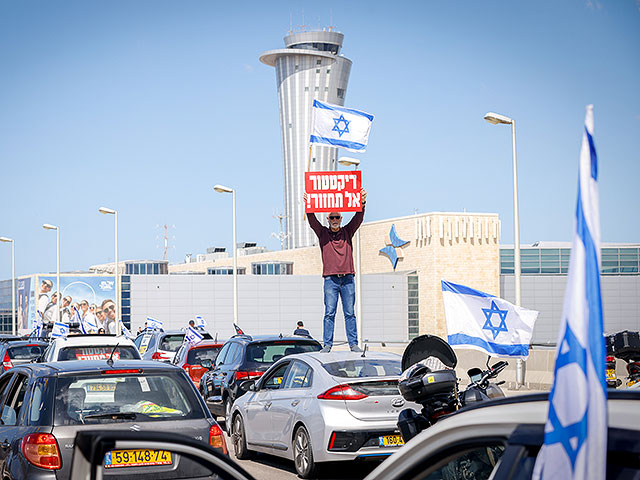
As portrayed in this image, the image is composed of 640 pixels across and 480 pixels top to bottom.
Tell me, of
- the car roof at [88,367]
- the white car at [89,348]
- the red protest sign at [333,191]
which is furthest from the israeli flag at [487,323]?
the red protest sign at [333,191]

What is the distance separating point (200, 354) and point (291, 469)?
825 centimetres

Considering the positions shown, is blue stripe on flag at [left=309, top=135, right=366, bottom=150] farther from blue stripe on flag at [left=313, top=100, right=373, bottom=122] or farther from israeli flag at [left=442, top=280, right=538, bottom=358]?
israeli flag at [left=442, top=280, right=538, bottom=358]

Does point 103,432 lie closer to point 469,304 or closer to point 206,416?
point 206,416

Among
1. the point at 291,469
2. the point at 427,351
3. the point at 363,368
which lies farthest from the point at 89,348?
the point at 427,351

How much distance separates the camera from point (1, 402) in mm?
8336

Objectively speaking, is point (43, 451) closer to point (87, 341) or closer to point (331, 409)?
point (331, 409)

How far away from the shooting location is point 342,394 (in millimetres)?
10352

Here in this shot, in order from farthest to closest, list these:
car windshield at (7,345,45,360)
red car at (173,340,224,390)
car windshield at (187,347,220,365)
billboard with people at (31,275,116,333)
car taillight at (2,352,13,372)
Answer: billboard with people at (31,275,116,333)
car windshield at (7,345,45,360)
car taillight at (2,352,13,372)
car windshield at (187,347,220,365)
red car at (173,340,224,390)

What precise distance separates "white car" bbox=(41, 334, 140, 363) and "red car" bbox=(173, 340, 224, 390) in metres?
3.49

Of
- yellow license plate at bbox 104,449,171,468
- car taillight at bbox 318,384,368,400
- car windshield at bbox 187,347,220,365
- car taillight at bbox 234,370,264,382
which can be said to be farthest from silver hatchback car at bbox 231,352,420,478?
car windshield at bbox 187,347,220,365

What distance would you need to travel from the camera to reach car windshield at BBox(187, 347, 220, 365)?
19.7 meters

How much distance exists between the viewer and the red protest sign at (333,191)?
18812 mm

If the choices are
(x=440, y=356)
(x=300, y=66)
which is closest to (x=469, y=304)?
(x=440, y=356)

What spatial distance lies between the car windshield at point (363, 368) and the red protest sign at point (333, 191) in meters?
7.98
